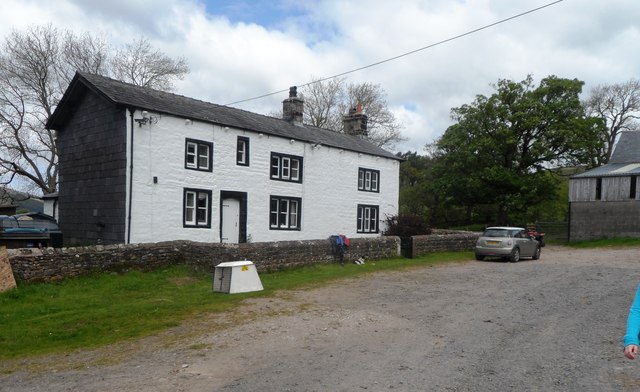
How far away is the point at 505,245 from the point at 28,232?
1933 centimetres

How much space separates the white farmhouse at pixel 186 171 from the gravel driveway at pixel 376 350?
9553 mm

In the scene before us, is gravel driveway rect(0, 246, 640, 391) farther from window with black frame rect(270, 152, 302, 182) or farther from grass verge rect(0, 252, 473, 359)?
window with black frame rect(270, 152, 302, 182)

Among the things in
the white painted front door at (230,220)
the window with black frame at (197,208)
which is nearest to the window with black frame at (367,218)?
the white painted front door at (230,220)

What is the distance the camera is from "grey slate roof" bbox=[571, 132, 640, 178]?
114 feet

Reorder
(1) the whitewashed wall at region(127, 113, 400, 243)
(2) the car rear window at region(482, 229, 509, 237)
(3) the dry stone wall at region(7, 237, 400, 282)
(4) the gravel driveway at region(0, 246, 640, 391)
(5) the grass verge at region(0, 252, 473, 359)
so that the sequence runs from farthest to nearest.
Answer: (2) the car rear window at region(482, 229, 509, 237) < (1) the whitewashed wall at region(127, 113, 400, 243) < (3) the dry stone wall at region(7, 237, 400, 282) < (5) the grass verge at region(0, 252, 473, 359) < (4) the gravel driveway at region(0, 246, 640, 391)

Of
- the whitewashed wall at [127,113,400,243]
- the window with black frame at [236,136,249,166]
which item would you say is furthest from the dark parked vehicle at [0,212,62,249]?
the window with black frame at [236,136,249,166]

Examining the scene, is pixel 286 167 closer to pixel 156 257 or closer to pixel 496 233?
pixel 156 257

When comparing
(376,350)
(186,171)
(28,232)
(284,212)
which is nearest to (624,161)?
(284,212)

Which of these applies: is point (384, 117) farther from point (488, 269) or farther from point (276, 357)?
point (276, 357)

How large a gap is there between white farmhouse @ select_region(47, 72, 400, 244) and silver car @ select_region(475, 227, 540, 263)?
28.0ft

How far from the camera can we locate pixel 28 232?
17266mm

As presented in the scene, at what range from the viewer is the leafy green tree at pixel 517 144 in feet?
120

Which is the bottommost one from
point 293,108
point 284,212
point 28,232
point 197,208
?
point 28,232

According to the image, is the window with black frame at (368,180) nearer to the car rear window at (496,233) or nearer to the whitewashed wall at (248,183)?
the whitewashed wall at (248,183)
